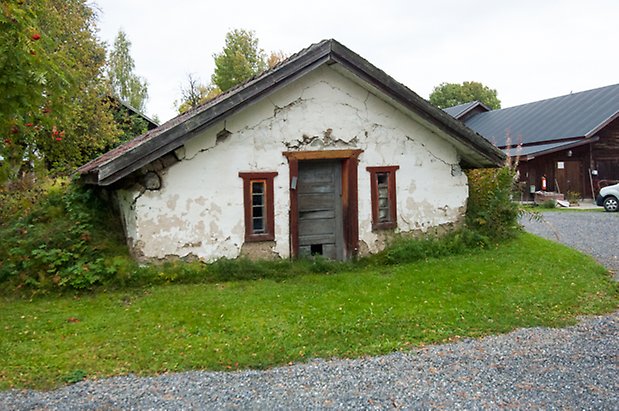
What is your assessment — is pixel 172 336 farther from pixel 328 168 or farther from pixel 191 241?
pixel 328 168

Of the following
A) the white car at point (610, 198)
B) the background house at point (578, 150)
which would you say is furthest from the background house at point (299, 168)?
the background house at point (578, 150)

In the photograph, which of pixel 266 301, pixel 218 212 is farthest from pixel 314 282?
pixel 218 212

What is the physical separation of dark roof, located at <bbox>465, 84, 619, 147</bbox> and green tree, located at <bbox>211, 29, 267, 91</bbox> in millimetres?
18496

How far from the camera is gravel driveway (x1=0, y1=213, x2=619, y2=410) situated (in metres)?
4.23

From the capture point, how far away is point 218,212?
8.62 metres

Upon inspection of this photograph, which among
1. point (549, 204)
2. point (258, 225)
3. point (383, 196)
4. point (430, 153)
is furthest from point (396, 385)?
point (549, 204)

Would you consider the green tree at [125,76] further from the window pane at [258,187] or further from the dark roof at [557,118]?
the window pane at [258,187]

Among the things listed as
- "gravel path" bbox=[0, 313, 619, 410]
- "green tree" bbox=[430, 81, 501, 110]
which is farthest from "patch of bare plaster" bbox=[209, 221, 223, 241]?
"green tree" bbox=[430, 81, 501, 110]

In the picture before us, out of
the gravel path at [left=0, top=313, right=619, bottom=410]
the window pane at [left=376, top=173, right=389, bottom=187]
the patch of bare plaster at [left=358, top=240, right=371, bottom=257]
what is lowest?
the gravel path at [left=0, top=313, right=619, bottom=410]

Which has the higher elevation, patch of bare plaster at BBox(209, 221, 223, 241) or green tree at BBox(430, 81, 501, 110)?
green tree at BBox(430, 81, 501, 110)

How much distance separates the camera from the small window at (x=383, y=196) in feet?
31.8

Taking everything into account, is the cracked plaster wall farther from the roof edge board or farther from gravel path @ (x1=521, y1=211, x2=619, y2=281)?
the roof edge board

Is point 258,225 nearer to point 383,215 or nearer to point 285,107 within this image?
point 285,107

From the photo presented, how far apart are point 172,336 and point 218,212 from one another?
314 centimetres
